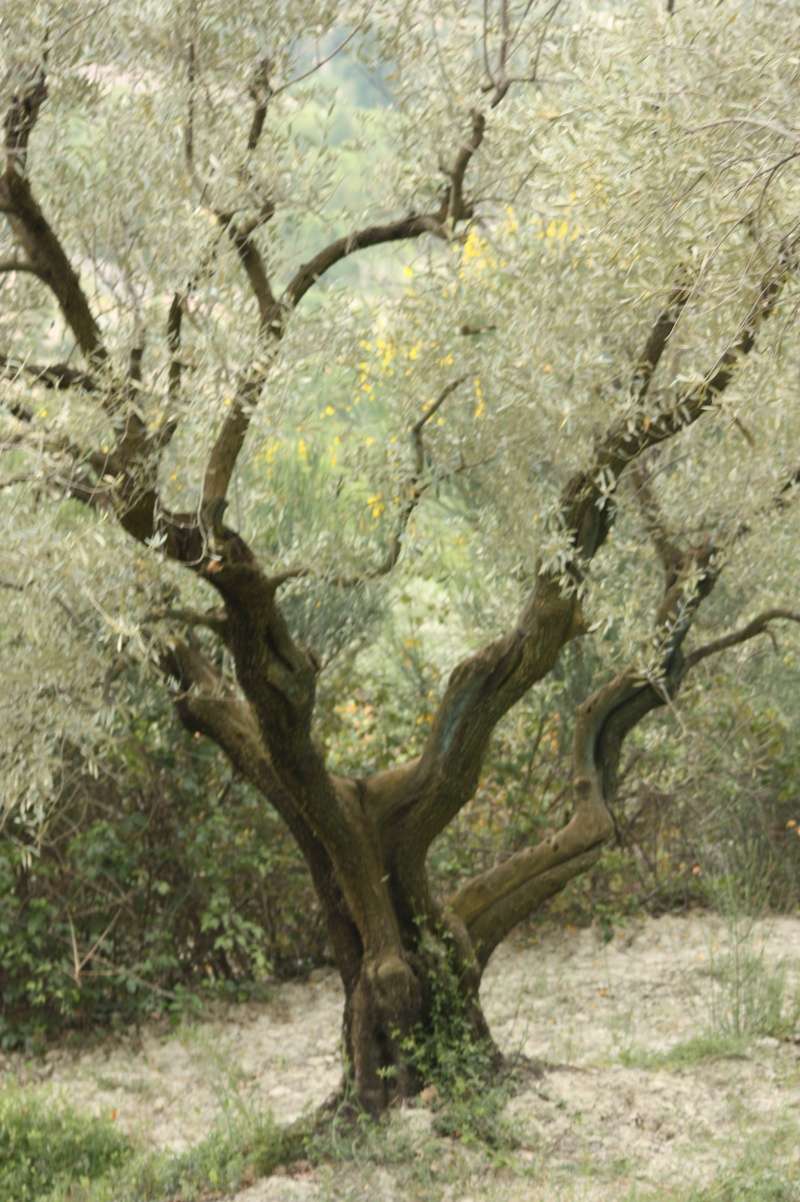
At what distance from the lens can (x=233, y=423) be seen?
17.1 feet

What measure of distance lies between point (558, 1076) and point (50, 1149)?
226cm

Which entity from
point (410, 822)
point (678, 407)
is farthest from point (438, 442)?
point (410, 822)

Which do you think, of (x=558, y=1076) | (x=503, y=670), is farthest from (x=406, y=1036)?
(x=503, y=670)

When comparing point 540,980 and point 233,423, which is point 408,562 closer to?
point 540,980

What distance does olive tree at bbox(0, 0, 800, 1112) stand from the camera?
15.6ft

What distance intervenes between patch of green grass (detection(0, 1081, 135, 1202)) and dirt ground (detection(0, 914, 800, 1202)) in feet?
1.13

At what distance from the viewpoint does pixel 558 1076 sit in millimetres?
6641

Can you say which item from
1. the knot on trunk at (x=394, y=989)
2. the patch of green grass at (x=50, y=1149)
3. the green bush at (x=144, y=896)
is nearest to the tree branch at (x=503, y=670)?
→ the knot on trunk at (x=394, y=989)

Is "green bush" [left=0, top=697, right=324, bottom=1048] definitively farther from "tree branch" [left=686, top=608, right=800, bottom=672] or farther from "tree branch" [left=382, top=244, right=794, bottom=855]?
"tree branch" [left=686, top=608, right=800, bottom=672]

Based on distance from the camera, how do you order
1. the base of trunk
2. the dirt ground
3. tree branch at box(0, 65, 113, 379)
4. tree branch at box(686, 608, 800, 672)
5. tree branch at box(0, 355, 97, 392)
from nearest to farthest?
1. tree branch at box(0, 65, 113, 379)
2. tree branch at box(0, 355, 97, 392)
3. the dirt ground
4. the base of trunk
5. tree branch at box(686, 608, 800, 672)

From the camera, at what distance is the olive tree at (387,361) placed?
15.6ft

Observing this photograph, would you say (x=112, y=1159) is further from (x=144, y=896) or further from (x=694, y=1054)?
(x=694, y=1054)

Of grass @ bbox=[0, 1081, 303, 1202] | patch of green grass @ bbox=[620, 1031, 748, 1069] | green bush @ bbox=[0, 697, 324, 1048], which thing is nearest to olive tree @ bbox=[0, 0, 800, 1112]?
grass @ bbox=[0, 1081, 303, 1202]

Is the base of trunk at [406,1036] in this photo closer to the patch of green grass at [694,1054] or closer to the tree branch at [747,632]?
the patch of green grass at [694,1054]
